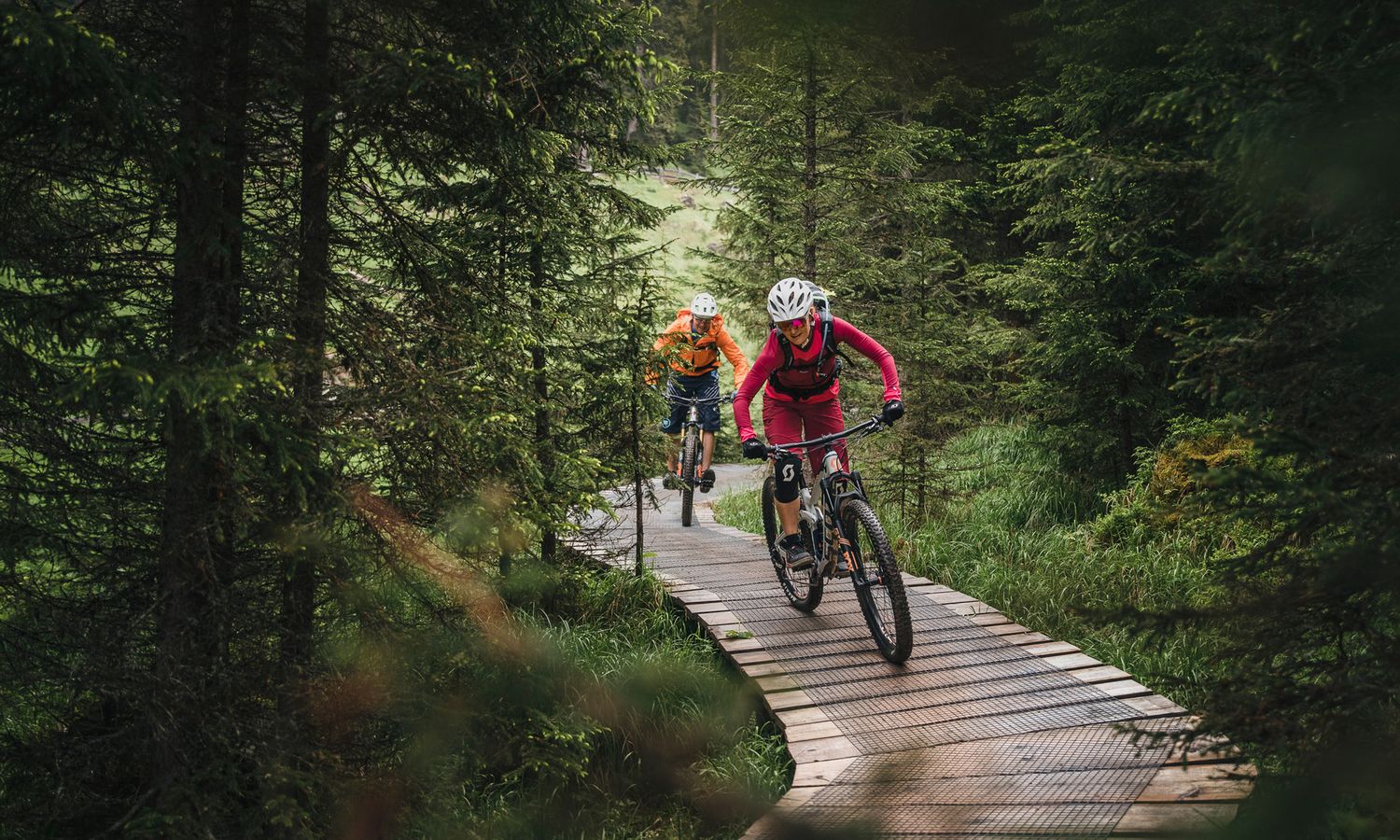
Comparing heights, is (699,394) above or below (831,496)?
above

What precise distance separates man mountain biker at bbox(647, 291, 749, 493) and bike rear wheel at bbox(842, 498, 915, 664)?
3.00 meters

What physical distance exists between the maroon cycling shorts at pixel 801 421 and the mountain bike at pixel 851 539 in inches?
6.3

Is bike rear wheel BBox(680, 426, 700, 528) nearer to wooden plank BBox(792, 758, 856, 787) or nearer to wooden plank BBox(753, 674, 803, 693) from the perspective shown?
wooden plank BBox(753, 674, 803, 693)

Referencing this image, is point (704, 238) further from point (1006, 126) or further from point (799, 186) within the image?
point (799, 186)

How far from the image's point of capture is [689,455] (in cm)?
1142

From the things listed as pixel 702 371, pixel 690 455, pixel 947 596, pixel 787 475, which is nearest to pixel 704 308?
pixel 702 371

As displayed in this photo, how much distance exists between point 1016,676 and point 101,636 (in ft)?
18.5

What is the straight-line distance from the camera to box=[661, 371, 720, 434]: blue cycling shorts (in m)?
11.1

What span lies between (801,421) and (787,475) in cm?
57

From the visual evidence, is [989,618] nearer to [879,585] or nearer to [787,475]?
[879,585]

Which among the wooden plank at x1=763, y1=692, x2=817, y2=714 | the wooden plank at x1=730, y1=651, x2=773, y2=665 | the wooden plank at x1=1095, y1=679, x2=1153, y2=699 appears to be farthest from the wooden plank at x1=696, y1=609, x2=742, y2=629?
the wooden plank at x1=1095, y1=679, x2=1153, y2=699

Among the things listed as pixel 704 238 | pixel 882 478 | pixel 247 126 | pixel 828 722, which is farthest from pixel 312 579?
pixel 704 238

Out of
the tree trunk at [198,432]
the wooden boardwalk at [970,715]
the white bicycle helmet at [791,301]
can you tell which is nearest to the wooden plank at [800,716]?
the wooden boardwalk at [970,715]

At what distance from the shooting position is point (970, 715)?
585cm
